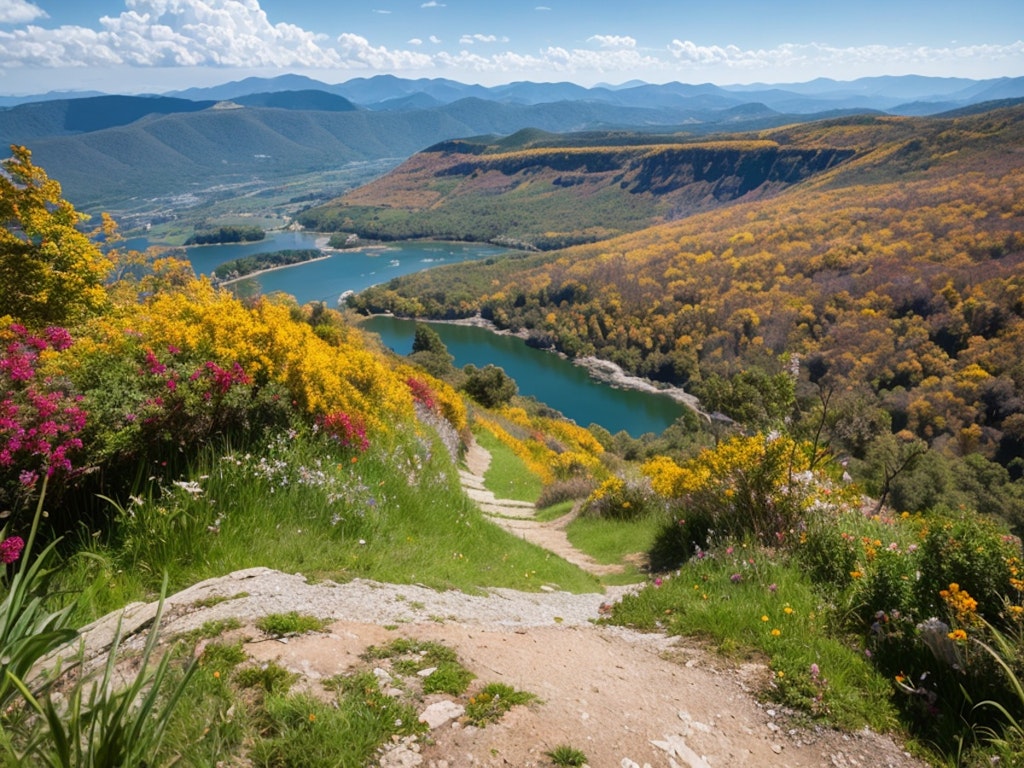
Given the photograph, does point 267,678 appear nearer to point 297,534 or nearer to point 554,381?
point 297,534

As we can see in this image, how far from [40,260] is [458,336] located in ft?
309

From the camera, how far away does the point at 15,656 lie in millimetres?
2293

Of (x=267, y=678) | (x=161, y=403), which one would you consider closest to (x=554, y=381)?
(x=161, y=403)

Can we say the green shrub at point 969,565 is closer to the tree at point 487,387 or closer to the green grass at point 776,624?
the green grass at point 776,624

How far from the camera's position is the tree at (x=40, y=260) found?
9.33 meters

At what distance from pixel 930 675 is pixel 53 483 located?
6233 mm

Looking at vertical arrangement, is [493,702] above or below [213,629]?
below

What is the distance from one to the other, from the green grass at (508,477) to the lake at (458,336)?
22446 millimetres

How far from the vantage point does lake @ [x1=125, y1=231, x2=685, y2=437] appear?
73.1 m

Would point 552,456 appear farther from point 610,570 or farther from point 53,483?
point 53,483

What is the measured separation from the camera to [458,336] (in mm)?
103562

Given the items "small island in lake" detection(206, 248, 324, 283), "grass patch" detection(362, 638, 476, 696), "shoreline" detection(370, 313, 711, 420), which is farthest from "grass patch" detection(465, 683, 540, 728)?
"small island in lake" detection(206, 248, 324, 283)

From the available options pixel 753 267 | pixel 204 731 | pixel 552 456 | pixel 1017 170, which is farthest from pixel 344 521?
pixel 1017 170

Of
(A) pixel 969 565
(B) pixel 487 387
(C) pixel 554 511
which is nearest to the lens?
(A) pixel 969 565
